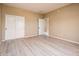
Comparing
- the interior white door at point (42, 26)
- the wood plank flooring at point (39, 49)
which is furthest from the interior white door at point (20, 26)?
the interior white door at point (42, 26)

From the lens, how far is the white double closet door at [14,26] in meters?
5.40

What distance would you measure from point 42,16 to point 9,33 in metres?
4.63

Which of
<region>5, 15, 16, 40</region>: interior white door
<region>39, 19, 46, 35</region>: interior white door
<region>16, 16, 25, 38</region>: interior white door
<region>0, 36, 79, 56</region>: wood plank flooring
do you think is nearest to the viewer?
<region>0, 36, 79, 56</region>: wood plank flooring

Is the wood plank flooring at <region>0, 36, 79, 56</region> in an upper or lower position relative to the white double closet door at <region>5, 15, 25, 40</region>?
lower

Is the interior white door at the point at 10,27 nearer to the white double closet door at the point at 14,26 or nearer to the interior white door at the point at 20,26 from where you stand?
the white double closet door at the point at 14,26

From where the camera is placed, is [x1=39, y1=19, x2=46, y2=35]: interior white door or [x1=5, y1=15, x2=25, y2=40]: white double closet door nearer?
[x1=5, y1=15, x2=25, y2=40]: white double closet door

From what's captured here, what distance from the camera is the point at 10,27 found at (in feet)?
18.3

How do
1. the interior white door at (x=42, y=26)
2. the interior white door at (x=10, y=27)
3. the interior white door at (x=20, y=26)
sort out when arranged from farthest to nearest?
the interior white door at (x=42, y=26), the interior white door at (x=20, y=26), the interior white door at (x=10, y=27)

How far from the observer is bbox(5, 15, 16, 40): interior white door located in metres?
5.35

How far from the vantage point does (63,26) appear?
5.58 meters

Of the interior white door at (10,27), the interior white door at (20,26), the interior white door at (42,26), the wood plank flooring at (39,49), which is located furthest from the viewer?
the interior white door at (42,26)

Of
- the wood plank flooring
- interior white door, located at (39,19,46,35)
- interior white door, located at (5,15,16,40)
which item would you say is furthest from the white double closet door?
interior white door, located at (39,19,46,35)

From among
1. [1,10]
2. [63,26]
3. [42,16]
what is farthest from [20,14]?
[63,26]

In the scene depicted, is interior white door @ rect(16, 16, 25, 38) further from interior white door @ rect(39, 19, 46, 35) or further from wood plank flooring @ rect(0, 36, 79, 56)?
interior white door @ rect(39, 19, 46, 35)
